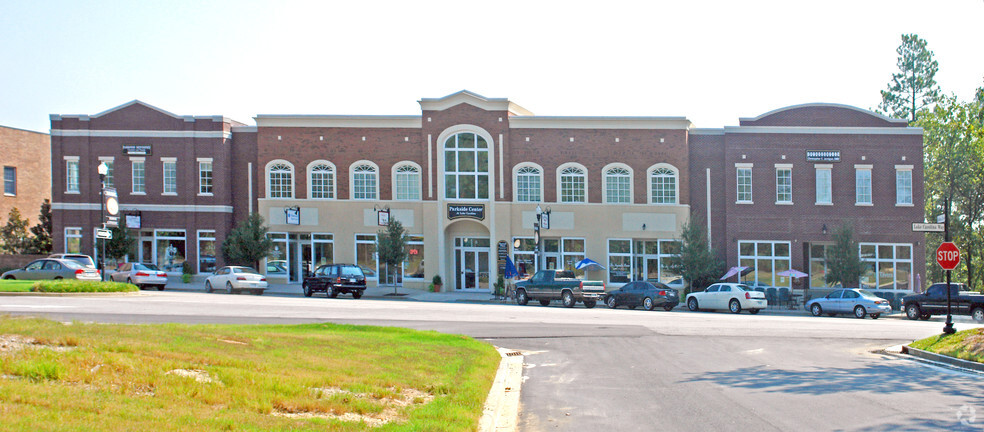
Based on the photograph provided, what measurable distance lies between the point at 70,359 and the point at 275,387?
93.2 inches

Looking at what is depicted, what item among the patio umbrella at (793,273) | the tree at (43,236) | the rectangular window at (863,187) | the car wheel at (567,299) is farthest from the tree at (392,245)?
the tree at (43,236)

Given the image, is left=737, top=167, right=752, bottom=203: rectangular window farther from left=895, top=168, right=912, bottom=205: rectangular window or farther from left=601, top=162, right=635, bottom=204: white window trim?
left=895, top=168, right=912, bottom=205: rectangular window

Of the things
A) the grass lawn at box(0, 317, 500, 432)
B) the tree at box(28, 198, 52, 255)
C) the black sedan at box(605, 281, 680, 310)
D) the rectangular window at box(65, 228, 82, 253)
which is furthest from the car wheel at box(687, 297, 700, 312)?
the tree at box(28, 198, 52, 255)

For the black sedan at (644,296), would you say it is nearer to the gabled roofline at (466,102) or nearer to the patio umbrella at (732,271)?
the patio umbrella at (732,271)

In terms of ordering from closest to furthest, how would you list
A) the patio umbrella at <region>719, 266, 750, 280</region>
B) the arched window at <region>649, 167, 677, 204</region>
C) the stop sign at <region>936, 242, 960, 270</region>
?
the stop sign at <region>936, 242, 960, 270</region>, the patio umbrella at <region>719, 266, 750, 280</region>, the arched window at <region>649, 167, 677, 204</region>

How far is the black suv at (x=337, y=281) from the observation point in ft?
126

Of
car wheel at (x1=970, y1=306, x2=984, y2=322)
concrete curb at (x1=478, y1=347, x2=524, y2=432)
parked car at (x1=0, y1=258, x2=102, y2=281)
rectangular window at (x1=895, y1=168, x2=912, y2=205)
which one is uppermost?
rectangular window at (x1=895, y1=168, x2=912, y2=205)

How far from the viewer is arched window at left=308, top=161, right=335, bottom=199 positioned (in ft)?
151

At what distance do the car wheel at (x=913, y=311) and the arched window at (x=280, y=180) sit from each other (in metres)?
31.7

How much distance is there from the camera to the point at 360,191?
4591 centimetres

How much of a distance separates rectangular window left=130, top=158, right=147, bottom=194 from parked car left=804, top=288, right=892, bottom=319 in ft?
118

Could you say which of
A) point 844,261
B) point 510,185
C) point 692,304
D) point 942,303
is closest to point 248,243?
point 510,185

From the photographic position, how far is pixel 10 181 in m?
59.6

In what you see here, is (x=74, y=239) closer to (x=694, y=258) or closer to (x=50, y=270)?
(x=50, y=270)
